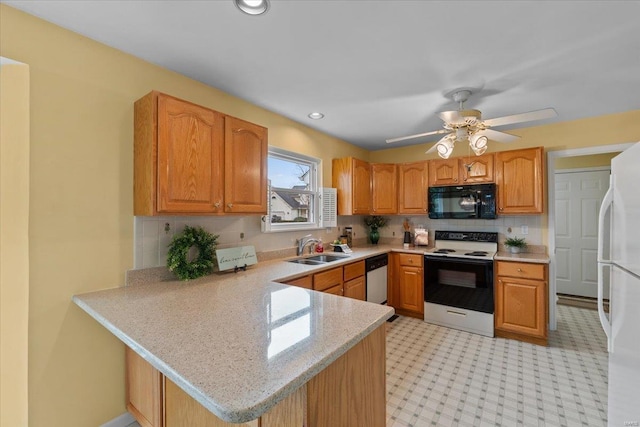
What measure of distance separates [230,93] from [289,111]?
63cm

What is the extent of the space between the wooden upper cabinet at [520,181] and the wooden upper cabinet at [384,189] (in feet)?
4.12

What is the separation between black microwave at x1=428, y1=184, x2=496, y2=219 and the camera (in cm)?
328

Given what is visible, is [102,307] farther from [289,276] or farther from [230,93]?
[230,93]

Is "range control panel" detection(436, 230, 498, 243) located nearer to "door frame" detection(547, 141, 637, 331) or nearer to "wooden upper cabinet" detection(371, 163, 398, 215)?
"door frame" detection(547, 141, 637, 331)

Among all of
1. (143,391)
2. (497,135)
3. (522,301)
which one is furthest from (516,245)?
(143,391)

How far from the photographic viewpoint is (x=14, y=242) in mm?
1436

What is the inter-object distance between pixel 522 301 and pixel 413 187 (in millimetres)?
1807

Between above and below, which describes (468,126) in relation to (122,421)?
above

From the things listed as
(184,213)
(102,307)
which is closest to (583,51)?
(184,213)

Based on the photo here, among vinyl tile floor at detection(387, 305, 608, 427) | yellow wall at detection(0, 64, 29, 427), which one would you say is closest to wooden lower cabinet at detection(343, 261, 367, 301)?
vinyl tile floor at detection(387, 305, 608, 427)

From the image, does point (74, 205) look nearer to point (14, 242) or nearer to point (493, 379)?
point (14, 242)

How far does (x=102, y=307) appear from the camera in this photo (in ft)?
4.66

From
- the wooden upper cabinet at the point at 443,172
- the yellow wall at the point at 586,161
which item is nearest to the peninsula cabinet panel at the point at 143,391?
the wooden upper cabinet at the point at 443,172

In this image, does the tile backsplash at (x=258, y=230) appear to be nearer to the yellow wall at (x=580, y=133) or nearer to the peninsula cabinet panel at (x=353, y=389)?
the yellow wall at (x=580, y=133)
